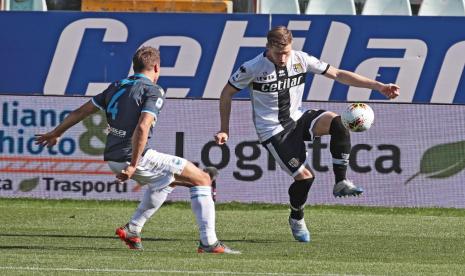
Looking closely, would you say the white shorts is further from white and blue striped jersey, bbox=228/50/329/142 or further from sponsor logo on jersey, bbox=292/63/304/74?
sponsor logo on jersey, bbox=292/63/304/74

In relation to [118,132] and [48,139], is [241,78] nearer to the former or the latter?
[118,132]

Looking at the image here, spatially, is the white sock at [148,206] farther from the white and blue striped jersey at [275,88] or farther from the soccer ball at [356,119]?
the soccer ball at [356,119]

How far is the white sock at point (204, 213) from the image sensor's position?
10156mm

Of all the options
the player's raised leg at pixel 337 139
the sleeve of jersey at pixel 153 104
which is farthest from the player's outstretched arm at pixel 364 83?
the sleeve of jersey at pixel 153 104

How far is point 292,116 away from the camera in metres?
12.0

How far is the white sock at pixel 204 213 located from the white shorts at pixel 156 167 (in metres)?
0.25

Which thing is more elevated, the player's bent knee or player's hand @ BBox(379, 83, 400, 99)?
player's hand @ BBox(379, 83, 400, 99)

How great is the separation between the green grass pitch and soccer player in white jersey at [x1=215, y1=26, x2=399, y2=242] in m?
0.63

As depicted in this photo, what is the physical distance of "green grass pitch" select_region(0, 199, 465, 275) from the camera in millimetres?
9070

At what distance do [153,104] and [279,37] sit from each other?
1983 millimetres

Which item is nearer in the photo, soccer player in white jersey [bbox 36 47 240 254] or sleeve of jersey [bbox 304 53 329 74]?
soccer player in white jersey [bbox 36 47 240 254]

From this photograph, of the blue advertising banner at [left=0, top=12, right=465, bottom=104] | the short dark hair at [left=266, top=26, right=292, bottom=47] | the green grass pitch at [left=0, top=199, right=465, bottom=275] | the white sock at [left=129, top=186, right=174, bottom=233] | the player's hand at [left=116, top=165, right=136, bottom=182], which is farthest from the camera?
the blue advertising banner at [left=0, top=12, right=465, bottom=104]

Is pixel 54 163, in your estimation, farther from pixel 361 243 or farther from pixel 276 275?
pixel 276 275

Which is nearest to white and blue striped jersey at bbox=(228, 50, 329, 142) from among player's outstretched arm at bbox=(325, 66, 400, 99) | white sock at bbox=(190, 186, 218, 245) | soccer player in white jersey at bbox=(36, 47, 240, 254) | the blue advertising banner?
player's outstretched arm at bbox=(325, 66, 400, 99)
